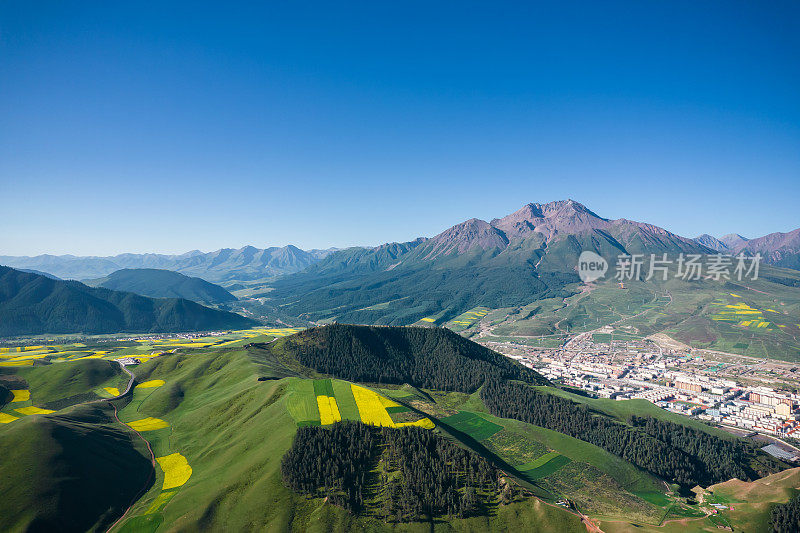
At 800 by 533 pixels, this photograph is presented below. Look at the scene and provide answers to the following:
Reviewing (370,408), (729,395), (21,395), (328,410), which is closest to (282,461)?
(328,410)

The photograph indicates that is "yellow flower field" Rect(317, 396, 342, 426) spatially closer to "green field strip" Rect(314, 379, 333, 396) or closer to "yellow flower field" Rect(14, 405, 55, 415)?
"green field strip" Rect(314, 379, 333, 396)

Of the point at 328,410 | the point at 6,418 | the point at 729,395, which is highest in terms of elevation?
the point at 328,410

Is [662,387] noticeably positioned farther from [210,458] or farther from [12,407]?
[12,407]

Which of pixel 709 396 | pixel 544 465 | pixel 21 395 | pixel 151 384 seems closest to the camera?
pixel 544 465

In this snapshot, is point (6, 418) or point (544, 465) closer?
point (544, 465)

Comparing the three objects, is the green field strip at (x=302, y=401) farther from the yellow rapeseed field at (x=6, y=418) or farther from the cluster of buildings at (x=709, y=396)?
the cluster of buildings at (x=709, y=396)

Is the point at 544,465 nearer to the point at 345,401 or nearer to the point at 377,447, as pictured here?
the point at 377,447
